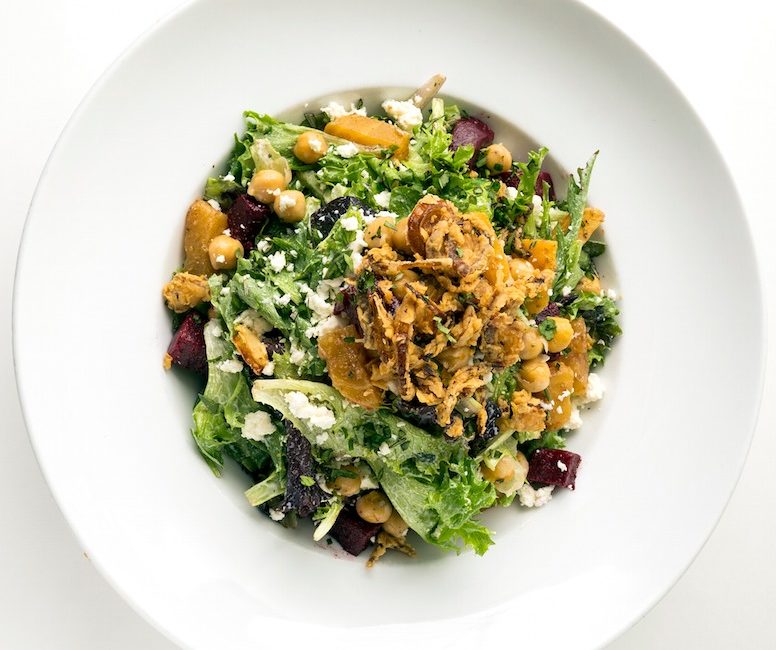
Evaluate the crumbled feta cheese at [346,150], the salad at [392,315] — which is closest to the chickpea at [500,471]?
the salad at [392,315]

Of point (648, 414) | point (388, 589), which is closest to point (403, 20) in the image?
point (648, 414)

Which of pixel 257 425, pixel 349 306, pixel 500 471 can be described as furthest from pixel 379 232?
pixel 500 471

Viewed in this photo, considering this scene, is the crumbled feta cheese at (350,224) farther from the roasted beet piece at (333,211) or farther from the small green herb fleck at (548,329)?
the small green herb fleck at (548,329)

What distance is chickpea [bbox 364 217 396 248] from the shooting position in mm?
3152

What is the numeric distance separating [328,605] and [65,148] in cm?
222

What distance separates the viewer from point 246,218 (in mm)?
3490

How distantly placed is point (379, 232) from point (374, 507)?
50.1 inches

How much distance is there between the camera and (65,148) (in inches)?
121

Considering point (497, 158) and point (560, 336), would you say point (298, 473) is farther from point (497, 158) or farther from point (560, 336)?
point (497, 158)

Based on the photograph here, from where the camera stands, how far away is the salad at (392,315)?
120 inches

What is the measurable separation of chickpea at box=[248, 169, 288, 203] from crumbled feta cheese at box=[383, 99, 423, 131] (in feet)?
1.99

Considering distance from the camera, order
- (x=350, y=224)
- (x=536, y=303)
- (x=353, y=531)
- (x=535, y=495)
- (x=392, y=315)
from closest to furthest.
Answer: (x=392, y=315)
(x=350, y=224)
(x=536, y=303)
(x=353, y=531)
(x=535, y=495)

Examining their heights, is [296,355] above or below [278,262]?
below

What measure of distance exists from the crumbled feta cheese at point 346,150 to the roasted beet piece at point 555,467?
167 centimetres
